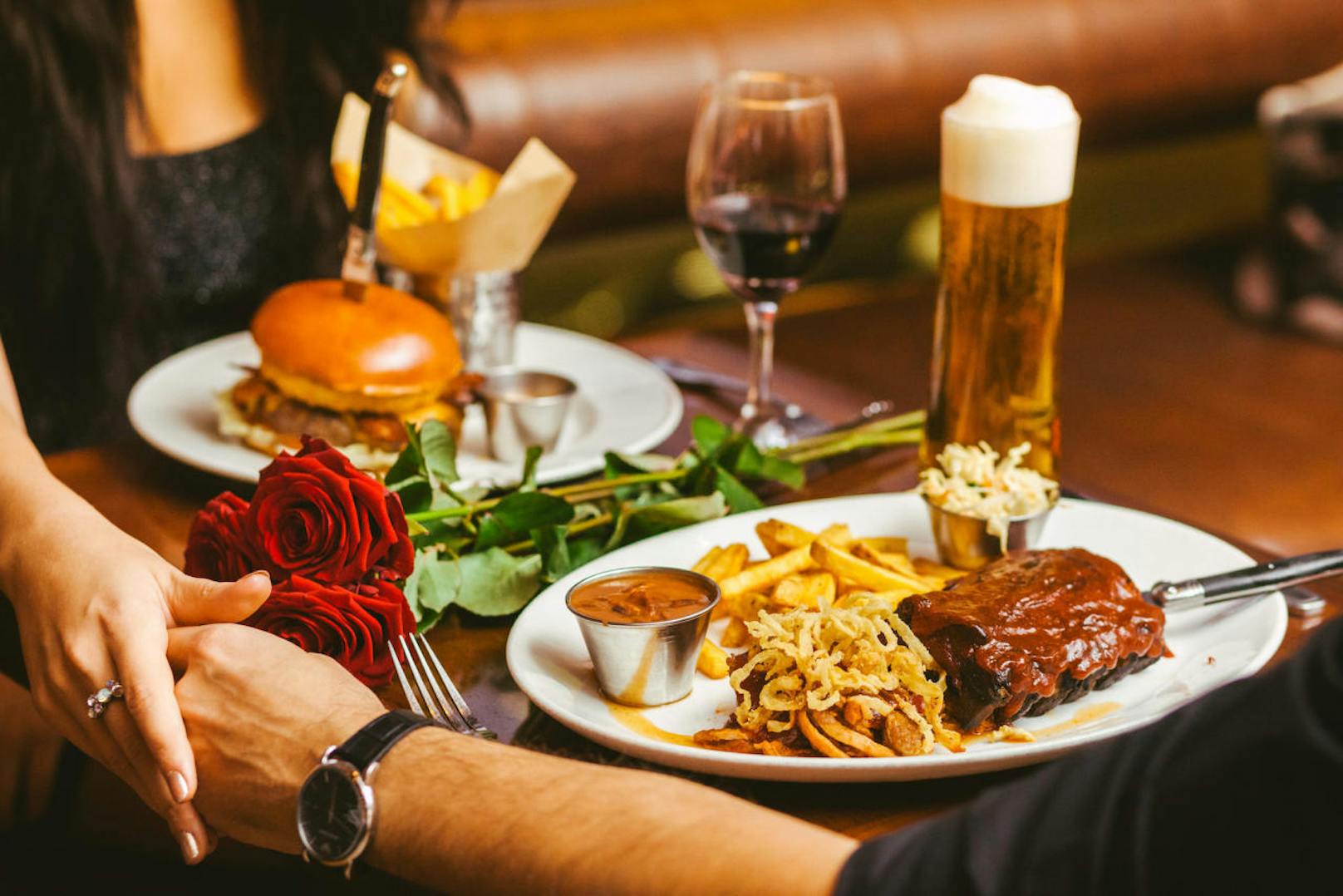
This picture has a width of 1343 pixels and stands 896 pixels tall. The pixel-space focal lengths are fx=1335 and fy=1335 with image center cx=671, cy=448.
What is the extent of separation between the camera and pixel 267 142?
2.43 metres

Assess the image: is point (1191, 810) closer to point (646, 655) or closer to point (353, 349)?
point (646, 655)

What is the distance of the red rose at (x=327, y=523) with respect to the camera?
43.0 inches

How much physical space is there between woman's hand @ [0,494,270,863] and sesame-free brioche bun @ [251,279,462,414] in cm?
44

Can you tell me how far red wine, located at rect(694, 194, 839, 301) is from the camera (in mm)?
1669

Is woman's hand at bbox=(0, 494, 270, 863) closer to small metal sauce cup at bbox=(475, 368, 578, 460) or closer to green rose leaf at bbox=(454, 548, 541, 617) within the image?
green rose leaf at bbox=(454, 548, 541, 617)

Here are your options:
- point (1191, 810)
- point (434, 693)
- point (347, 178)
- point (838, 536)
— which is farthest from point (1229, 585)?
point (347, 178)

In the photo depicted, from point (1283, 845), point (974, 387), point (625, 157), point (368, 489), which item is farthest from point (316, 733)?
point (625, 157)

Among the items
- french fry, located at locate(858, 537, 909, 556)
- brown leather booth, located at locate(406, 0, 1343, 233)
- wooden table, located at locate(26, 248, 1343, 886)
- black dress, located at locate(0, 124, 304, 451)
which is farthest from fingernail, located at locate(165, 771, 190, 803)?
brown leather booth, located at locate(406, 0, 1343, 233)

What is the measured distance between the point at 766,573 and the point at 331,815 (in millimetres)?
464

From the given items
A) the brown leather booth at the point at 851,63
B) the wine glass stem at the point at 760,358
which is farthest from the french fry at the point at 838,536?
the brown leather booth at the point at 851,63

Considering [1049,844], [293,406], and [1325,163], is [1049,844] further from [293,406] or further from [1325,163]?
[1325,163]

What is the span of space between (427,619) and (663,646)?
26cm

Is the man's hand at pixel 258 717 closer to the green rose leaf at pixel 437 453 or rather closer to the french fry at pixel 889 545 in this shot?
the green rose leaf at pixel 437 453

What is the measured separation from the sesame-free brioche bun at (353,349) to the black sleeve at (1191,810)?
1.00 m
